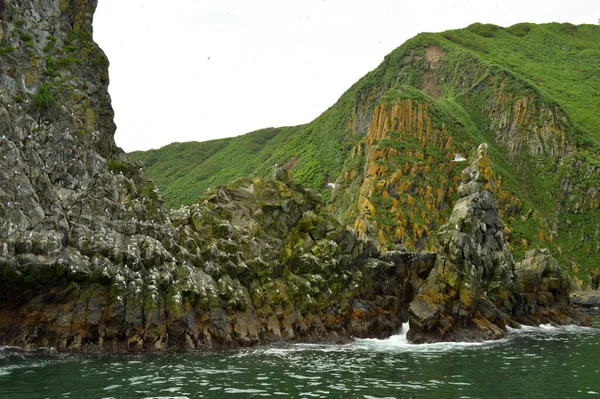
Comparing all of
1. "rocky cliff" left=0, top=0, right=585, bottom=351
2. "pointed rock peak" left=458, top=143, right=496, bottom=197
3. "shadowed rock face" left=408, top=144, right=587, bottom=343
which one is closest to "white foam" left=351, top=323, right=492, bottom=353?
"shadowed rock face" left=408, top=144, right=587, bottom=343

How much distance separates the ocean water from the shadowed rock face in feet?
26.7

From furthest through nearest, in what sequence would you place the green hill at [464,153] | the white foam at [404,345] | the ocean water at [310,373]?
1. the green hill at [464,153]
2. the white foam at [404,345]
3. the ocean water at [310,373]

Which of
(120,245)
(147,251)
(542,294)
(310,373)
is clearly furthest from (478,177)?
(120,245)

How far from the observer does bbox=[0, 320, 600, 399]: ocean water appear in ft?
89.4

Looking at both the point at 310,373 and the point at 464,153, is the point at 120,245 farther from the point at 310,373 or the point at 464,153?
the point at 464,153

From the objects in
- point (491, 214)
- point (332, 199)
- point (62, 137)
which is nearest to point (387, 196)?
point (332, 199)

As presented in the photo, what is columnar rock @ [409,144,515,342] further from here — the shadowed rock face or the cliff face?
the cliff face

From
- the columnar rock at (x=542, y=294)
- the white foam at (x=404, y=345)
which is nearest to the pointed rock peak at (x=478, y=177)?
the columnar rock at (x=542, y=294)

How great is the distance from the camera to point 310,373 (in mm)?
32719

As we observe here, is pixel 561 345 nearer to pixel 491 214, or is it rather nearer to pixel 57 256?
pixel 491 214

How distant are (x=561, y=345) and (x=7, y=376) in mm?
43469

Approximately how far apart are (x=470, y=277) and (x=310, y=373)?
30.6m

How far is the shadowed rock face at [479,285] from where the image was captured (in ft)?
178

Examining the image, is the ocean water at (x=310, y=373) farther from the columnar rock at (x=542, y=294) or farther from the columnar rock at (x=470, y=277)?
the columnar rock at (x=542, y=294)
